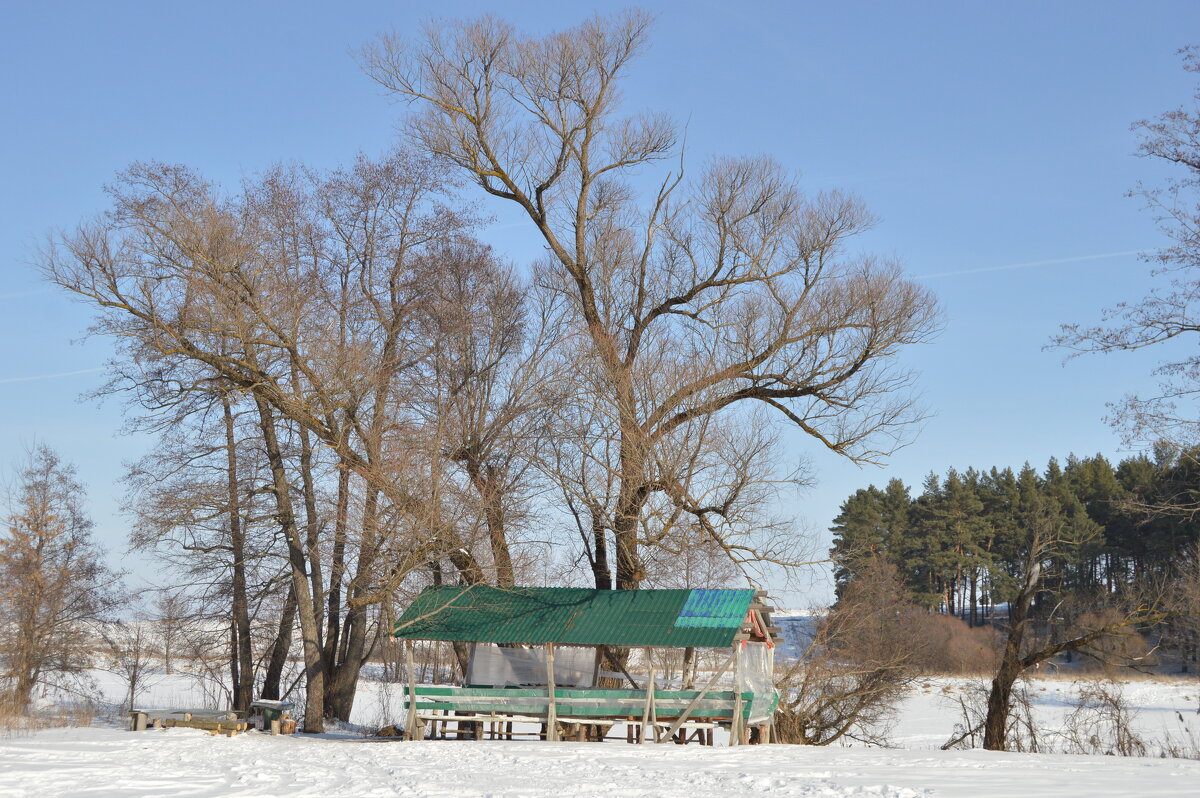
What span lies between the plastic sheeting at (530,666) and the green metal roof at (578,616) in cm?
95

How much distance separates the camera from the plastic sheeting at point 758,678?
17328 millimetres

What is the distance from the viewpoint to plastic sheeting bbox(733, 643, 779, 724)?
1733 cm

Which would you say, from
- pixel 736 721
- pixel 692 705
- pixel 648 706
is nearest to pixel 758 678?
pixel 736 721

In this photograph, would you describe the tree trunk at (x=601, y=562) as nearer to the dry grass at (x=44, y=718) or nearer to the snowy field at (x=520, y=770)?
the snowy field at (x=520, y=770)

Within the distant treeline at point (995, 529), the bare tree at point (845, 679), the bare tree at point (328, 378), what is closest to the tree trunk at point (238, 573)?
the bare tree at point (328, 378)

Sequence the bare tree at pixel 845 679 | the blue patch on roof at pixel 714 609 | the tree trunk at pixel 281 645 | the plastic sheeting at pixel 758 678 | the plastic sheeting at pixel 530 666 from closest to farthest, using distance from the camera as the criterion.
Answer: the blue patch on roof at pixel 714 609, the plastic sheeting at pixel 758 678, the plastic sheeting at pixel 530 666, the bare tree at pixel 845 679, the tree trunk at pixel 281 645

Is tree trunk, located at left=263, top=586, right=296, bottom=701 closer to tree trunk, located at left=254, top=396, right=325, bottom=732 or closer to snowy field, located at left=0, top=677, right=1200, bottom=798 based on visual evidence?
tree trunk, located at left=254, top=396, right=325, bottom=732

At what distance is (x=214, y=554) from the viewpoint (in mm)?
22391

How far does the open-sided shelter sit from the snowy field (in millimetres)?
985

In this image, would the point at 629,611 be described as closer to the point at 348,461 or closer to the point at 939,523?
the point at 348,461

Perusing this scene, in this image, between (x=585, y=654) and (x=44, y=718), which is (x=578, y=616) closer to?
(x=585, y=654)

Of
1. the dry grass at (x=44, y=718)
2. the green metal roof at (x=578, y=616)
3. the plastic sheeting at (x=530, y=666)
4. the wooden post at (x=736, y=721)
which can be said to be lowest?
the dry grass at (x=44, y=718)

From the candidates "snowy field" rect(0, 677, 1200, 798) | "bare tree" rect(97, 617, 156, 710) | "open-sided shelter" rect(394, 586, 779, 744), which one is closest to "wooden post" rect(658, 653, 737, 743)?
"open-sided shelter" rect(394, 586, 779, 744)

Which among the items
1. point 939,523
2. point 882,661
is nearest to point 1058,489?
point 939,523
